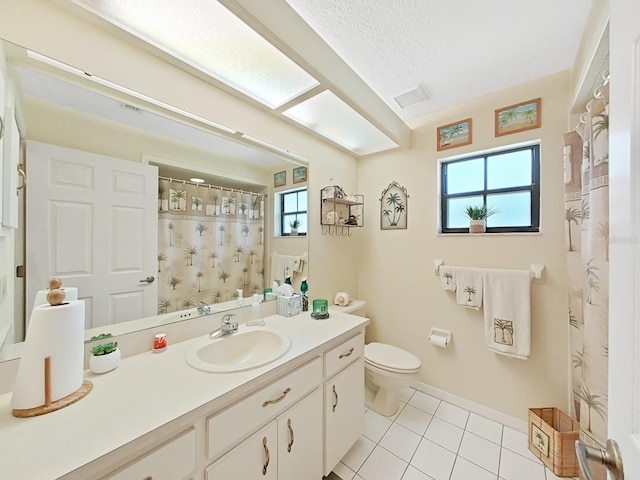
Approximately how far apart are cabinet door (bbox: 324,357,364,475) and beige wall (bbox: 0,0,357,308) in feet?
2.42

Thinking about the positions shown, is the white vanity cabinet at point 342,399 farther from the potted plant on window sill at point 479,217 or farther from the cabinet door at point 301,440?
the potted plant on window sill at point 479,217

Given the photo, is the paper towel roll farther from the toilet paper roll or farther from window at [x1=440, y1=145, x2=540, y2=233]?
window at [x1=440, y1=145, x2=540, y2=233]

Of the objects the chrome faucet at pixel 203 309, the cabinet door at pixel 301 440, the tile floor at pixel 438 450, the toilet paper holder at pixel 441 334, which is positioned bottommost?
the tile floor at pixel 438 450

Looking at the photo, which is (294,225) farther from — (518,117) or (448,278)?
(518,117)

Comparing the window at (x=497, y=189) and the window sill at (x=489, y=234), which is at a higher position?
the window at (x=497, y=189)

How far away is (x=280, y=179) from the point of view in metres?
1.81

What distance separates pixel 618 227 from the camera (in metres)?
0.49

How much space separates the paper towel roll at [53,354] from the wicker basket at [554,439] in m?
2.27

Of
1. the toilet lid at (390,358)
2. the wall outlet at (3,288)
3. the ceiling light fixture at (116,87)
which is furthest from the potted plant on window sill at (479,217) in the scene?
the wall outlet at (3,288)

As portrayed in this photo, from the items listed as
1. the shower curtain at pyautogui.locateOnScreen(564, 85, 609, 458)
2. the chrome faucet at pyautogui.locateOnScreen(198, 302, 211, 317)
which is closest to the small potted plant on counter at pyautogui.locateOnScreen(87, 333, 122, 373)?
the chrome faucet at pyautogui.locateOnScreen(198, 302, 211, 317)

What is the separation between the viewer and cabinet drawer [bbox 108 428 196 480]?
0.65m

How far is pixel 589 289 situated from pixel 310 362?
4.22 ft

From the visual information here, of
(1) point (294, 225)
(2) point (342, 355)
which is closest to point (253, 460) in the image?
(2) point (342, 355)

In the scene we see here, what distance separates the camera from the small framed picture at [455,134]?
1.93 meters
